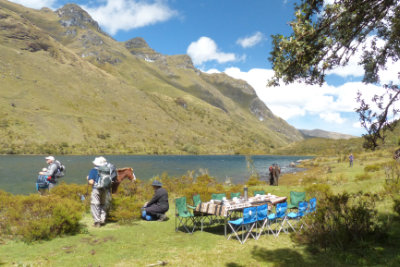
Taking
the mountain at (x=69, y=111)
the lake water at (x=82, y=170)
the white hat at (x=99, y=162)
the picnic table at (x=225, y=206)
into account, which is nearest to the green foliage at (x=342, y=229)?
the picnic table at (x=225, y=206)

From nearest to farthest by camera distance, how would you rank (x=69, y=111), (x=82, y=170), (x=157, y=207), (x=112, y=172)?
1. (x=112, y=172)
2. (x=157, y=207)
3. (x=82, y=170)
4. (x=69, y=111)

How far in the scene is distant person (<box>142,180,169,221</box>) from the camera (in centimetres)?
1073

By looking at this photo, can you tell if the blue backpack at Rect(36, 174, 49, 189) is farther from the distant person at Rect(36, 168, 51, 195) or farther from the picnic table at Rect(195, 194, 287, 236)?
the picnic table at Rect(195, 194, 287, 236)

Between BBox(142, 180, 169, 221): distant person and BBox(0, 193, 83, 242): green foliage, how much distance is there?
2658mm

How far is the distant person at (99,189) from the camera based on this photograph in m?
9.51

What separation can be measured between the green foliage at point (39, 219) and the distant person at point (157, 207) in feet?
8.72

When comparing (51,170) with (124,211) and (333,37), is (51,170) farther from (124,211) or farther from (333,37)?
(333,37)

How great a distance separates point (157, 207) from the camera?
1082 cm

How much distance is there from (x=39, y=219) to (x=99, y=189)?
199 cm

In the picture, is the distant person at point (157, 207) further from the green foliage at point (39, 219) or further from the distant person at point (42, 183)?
the distant person at point (42, 183)

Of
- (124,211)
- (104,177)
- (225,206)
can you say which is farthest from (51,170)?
(225,206)

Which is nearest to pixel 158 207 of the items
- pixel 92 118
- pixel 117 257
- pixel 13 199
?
pixel 117 257

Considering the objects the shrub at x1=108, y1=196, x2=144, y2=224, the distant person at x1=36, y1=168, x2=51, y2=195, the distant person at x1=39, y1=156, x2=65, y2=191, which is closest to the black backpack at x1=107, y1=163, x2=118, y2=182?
the shrub at x1=108, y1=196, x2=144, y2=224

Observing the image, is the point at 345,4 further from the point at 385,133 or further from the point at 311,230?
the point at 311,230
